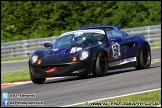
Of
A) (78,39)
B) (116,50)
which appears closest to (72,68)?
(78,39)

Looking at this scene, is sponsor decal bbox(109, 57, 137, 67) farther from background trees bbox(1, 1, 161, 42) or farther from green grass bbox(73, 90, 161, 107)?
background trees bbox(1, 1, 161, 42)

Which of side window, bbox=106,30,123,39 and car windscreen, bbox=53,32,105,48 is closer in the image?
car windscreen, bbox=53,32,105,48

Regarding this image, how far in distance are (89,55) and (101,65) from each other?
0.56m

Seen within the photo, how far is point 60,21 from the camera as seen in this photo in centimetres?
3841

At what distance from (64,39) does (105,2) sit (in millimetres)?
23750

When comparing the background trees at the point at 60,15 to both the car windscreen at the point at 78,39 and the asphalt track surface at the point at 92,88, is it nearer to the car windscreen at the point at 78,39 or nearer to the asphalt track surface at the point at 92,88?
the car windscreen at the point at 78,39

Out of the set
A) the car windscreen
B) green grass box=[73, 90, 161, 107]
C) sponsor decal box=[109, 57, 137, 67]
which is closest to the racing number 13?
sponsor decal box=[109, 57, 137, 67]

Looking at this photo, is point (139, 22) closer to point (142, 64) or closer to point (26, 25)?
point (26, 25)

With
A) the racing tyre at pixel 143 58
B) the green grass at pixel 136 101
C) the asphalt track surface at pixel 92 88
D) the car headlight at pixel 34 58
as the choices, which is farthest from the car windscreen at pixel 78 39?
the green grass at pixel 136 101

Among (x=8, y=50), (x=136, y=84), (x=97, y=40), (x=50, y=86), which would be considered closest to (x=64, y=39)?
(x=97, y=40)

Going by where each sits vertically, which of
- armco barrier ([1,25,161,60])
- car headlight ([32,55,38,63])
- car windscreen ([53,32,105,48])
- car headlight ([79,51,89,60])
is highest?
car windscreen ([53,32,105,48])

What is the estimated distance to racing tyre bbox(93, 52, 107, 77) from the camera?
13.7 meters

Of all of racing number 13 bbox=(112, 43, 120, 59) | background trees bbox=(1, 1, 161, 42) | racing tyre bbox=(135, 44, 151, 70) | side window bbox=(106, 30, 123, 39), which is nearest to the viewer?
racing number 13 bbox=(112, 43, 120, 59)

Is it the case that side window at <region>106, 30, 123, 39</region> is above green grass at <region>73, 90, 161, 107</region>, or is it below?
above
